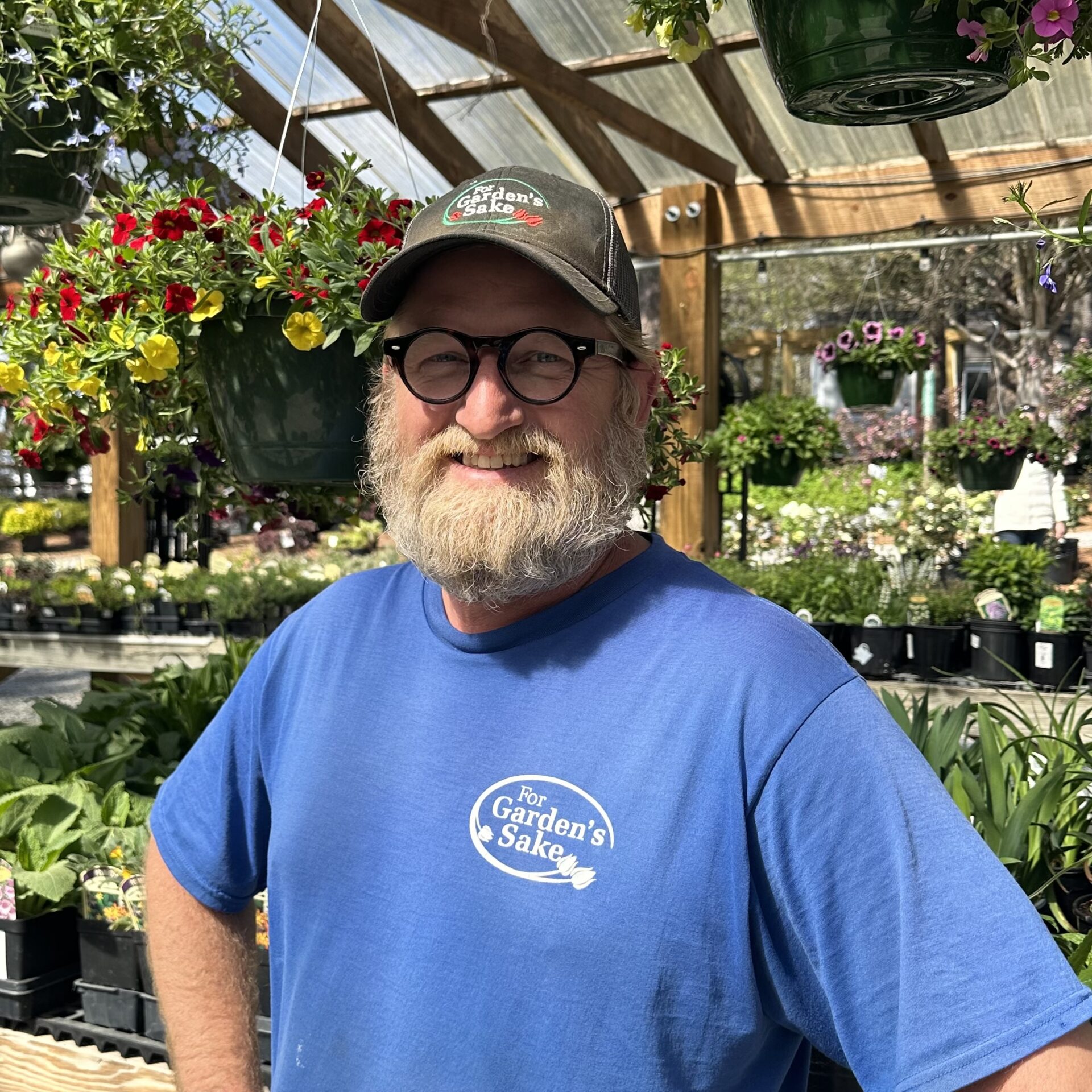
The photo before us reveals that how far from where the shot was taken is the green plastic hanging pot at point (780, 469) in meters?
5.04

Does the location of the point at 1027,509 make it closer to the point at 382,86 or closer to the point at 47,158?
the point at 382,86

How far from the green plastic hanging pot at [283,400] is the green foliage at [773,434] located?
3.45 m

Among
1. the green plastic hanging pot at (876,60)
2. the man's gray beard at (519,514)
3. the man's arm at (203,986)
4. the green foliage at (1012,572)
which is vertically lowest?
the man's arm at (203,986)

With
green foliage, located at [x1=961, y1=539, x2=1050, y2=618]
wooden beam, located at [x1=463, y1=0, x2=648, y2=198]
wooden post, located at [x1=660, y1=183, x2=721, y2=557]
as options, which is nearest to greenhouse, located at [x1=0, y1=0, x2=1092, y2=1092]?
wooden beam, located at [x1=463, y1=0, x2=648, y2=198]

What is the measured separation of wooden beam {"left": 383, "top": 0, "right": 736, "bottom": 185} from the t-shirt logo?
2.75 m

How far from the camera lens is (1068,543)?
8.27 metres

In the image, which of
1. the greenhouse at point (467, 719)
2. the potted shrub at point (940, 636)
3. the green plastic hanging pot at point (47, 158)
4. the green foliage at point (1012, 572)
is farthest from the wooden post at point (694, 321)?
the green plastic hanging pot at point (47, 158)

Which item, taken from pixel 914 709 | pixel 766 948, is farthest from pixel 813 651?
pixel 914 709

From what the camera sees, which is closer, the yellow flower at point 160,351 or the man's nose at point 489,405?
the man's nose at point 489,405

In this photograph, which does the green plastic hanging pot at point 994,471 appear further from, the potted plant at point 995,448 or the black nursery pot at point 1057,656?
the black nursery pot at point 1057,656

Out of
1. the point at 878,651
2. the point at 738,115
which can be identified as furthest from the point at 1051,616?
the point at 738,115

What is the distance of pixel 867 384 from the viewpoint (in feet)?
17.6

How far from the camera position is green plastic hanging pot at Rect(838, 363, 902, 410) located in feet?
17.5

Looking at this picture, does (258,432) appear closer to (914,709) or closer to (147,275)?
(147,275)
